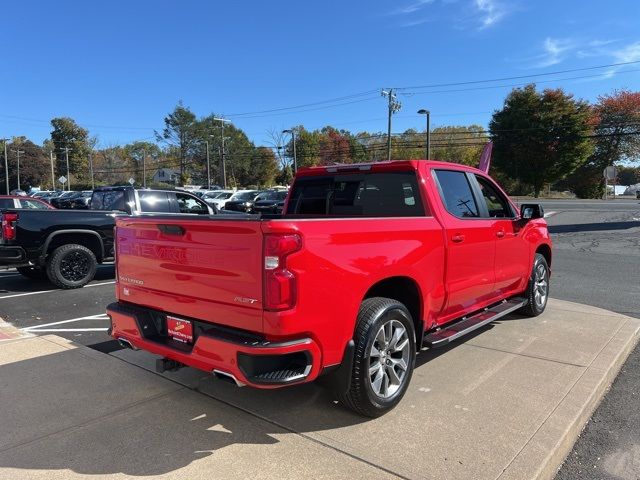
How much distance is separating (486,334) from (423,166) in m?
2.23

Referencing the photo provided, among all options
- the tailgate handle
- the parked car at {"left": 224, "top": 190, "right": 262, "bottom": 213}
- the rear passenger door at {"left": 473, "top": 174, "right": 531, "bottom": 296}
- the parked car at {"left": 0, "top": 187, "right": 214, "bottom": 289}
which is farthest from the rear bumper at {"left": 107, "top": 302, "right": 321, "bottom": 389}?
the parked car at {"left": 224, "top": 190, "right": 262, "bottom": 213}

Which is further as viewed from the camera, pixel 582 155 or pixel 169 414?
pixel 582 155

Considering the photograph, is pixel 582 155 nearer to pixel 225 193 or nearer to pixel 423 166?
pixel 225 193

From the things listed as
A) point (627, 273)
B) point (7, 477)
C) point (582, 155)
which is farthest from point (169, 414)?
point (582, 155)

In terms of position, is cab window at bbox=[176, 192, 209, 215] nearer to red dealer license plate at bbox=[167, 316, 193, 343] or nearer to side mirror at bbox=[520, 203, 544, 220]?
side mirror at bbox=[520, 203, 544, 220]

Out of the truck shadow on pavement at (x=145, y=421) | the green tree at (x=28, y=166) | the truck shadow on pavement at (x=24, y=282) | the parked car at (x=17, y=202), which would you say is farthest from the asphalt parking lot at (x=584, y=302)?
the green tree at (x=28, y=166)

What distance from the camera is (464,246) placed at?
4.44 meters

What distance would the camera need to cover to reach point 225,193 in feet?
122

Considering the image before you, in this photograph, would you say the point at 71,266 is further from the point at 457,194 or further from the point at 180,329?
the point at 457,194

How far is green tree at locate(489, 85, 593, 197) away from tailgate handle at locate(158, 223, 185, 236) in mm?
54723

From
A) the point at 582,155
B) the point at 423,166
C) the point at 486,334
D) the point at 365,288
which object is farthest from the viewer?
the point at 582,155

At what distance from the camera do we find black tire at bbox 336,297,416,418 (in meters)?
3.34

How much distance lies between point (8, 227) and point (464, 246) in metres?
7.28

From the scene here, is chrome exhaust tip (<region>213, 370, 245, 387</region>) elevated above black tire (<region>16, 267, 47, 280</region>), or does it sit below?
above
